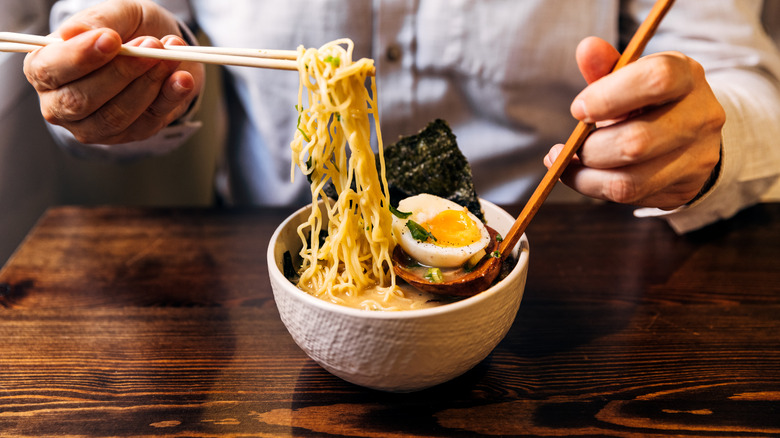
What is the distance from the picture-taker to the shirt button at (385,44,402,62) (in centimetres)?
173

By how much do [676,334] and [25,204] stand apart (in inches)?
91.6

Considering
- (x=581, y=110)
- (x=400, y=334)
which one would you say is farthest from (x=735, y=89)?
(x=400, y=334)

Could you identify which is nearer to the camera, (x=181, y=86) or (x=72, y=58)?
(x=72, y=58)

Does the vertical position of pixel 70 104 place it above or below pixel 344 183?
above

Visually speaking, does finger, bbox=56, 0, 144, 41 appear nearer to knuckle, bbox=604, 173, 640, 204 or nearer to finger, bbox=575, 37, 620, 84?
finger, bbox=575, 37, 620, 84

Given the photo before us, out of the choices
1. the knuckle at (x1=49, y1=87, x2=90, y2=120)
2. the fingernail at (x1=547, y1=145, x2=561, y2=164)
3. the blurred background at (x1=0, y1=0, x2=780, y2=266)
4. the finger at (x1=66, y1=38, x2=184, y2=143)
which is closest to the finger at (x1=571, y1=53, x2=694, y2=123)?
the fingernail at (x1=547, y1=145, x2=561, y2=164)

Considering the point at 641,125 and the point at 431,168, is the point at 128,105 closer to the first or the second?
the point at 431,168

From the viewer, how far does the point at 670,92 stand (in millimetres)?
888

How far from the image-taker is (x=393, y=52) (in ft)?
5.69

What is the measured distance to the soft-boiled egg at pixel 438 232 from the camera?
1.06 meters

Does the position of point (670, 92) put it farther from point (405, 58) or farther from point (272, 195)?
point (272, 195)

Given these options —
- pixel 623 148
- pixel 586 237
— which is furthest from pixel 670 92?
pixel 586 237

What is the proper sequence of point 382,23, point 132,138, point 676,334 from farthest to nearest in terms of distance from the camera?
1. point 382,23
2. point 132,138
3. point 676,334

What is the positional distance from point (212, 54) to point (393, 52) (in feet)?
2.79
